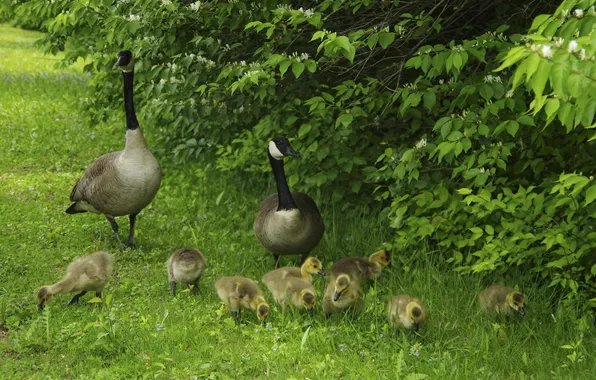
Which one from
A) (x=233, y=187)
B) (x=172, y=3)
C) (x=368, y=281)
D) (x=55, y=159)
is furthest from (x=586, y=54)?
(x=55, y=159)

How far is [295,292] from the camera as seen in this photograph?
273 inches

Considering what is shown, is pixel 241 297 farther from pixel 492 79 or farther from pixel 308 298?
pixel 492 79

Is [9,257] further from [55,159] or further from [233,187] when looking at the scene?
[55,159]

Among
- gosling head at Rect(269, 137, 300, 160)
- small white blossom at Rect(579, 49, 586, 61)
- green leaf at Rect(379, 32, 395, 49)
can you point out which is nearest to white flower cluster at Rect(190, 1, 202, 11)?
gosling head at Rect(269, 137, 300, 160)

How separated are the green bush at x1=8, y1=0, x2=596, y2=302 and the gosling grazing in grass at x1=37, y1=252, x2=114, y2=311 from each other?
223 centimetres

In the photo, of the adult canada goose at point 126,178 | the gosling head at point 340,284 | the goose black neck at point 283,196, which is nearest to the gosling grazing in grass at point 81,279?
the adult canada goose at point 126,178

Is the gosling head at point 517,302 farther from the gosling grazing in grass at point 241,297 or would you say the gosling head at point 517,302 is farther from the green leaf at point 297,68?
the green leaf at point 297,68

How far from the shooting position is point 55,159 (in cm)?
1349

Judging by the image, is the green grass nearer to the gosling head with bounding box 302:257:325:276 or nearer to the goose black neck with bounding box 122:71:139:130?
the gosling head with bounding box 302:257:325:276

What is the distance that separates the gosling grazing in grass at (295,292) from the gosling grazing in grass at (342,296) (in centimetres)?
14

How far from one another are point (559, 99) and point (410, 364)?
2.78 meters

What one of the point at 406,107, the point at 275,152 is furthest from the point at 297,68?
the point at 275,152

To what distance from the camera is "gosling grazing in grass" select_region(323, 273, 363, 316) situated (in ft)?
21.2

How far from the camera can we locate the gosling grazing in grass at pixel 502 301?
21.7 feet
